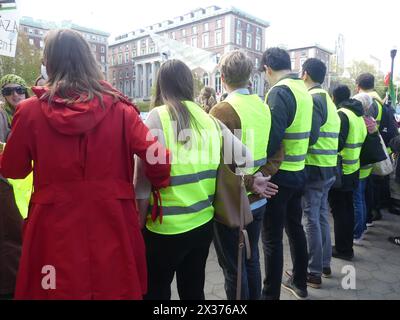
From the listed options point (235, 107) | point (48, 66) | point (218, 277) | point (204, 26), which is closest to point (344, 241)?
point (218, 277)

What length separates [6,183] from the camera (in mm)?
2604

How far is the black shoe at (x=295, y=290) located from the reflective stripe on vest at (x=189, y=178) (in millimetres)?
1702

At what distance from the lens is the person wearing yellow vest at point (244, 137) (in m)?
2.35

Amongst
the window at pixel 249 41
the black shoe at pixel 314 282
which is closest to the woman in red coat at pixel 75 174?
the black shoe at pixel 314 282

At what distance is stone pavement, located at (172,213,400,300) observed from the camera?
3244mm

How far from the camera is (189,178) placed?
191 cm

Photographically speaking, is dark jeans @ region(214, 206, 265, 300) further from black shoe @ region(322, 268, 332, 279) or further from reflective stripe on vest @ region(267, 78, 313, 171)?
black shoe @ region(322, 268, 332, 279)

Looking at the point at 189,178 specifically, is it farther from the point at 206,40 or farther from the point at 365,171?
the point at 206,40

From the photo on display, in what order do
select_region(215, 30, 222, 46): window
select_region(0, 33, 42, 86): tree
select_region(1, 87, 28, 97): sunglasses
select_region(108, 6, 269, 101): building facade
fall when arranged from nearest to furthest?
Result: select_region(1, 87, 28, 97): sunglasses, select_region(0, 33, 42, 86): tree, select_region(108, 6, 269, 101): building facade, select_region(215, 30, 222, 46): window

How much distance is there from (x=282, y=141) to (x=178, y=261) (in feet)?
4.64

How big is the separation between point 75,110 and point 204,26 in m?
71.3

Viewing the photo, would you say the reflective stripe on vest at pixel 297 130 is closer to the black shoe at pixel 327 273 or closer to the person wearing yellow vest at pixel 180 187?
the person wearing yellow vest at pixel 180 187

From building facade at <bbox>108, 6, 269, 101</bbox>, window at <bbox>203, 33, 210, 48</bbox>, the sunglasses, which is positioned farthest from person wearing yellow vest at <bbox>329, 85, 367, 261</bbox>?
window at <bbox>203, 33, 210, 48</bbox>
